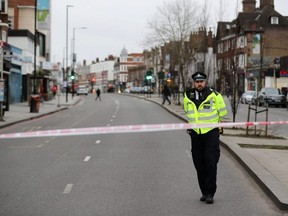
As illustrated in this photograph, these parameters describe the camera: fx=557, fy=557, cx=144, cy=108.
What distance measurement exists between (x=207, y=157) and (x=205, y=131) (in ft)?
1.25

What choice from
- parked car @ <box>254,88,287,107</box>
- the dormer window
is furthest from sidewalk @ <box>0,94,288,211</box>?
the dormer window

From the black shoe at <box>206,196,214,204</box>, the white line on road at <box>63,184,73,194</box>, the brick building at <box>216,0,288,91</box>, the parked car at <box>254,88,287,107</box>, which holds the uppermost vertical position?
the brick building at <box>216,0,288,91</box>

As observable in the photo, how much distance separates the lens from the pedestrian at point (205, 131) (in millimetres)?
8156

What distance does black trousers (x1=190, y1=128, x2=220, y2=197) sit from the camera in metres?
8.15

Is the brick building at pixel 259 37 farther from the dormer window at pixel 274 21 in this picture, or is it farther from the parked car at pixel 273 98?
the parked car at pixel 273 98

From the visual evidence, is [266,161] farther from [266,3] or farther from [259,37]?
[266,3]

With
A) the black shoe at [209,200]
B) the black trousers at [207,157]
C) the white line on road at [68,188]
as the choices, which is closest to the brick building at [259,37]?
the white line on road at [68,188]

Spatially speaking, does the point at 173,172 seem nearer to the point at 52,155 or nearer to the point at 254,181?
the point at 254,181

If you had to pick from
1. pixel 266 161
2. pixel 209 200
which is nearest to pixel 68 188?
pixel 209 200

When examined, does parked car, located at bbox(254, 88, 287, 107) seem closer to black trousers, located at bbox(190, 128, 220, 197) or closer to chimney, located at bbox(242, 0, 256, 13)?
chimney, located at bbox(242, 0, 256, 13)

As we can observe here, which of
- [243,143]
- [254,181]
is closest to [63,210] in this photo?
[254,181]

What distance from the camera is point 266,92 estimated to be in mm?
48812

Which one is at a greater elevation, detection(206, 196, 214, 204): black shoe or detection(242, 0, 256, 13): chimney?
detection(242, 0, 256, 13): chimney

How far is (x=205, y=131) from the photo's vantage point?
8.16 meters
